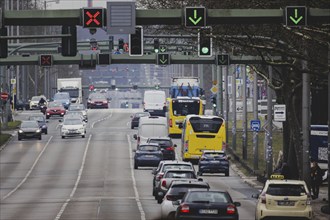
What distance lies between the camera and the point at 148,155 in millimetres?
69500

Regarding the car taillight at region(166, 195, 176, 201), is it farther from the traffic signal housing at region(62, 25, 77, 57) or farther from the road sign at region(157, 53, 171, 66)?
the road sign at region(157, 53, 171, 66)

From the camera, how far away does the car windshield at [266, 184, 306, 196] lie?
3466 centimetres

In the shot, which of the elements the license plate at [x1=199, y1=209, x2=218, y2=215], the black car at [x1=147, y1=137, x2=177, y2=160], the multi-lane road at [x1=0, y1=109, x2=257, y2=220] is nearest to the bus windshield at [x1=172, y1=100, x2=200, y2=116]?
the multi-lane road at [x1=0, y1=109, x2=257, y2=220]

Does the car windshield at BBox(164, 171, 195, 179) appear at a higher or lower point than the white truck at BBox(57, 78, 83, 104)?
lower

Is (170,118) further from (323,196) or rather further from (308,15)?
(308,15)

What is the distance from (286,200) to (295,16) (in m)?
5.15

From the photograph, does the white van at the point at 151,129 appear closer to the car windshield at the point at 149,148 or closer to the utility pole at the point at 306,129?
the car windshield at the point at 149,148

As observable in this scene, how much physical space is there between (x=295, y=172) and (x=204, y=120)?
12654 mm

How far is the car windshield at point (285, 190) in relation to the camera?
1364 inches

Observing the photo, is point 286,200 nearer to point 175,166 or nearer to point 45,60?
point 175,166

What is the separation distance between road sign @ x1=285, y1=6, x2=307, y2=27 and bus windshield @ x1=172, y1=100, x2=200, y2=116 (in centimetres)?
5790

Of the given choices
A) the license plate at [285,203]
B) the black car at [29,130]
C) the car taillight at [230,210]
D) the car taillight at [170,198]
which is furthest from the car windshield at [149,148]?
the car taillight at [230,210]

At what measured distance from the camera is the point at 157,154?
68750mm

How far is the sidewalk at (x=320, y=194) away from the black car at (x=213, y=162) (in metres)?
1.21
